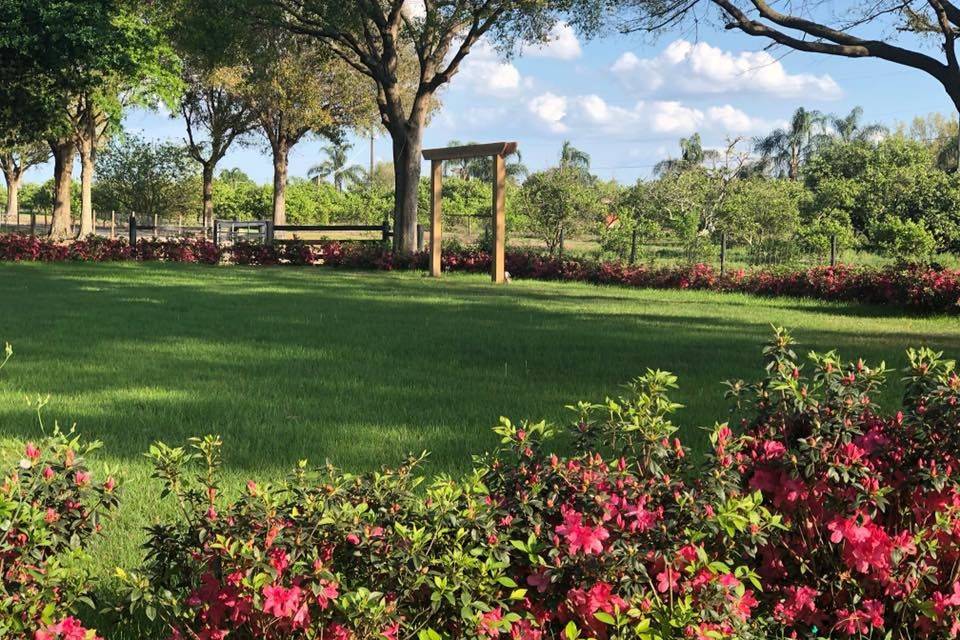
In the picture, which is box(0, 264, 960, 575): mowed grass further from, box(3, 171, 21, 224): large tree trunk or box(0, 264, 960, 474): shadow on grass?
box(3, 171, 21, 224): large tree trunk

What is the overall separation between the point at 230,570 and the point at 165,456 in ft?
1.47

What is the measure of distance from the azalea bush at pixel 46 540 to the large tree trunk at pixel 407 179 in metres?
22.8

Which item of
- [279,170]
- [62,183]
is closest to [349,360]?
[62,183]

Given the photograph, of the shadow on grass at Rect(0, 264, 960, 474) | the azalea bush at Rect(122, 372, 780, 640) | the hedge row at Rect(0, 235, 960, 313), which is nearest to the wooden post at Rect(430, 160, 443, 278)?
the hedge row at Rect(0, 235, 960, 313)

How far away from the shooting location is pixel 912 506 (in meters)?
2.65

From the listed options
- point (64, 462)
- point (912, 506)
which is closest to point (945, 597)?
point (912, 506)

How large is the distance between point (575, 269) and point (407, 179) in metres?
7.26

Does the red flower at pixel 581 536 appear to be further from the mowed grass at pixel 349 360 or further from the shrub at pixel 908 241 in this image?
the shrub at pixel 908 241

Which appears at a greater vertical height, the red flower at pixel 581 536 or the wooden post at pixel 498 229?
the wooden post at pixel 498 229

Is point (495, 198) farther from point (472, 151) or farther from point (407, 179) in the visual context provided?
point (407, 179)

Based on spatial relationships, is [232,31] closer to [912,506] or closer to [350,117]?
[350,117]

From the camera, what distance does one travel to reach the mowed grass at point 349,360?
15.6 ft

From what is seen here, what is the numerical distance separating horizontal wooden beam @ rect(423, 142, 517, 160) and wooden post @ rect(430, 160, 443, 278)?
245 mm

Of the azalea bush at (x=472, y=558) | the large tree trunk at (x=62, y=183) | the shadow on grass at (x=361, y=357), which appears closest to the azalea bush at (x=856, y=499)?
the azalea bush at (x=472, y=558)
